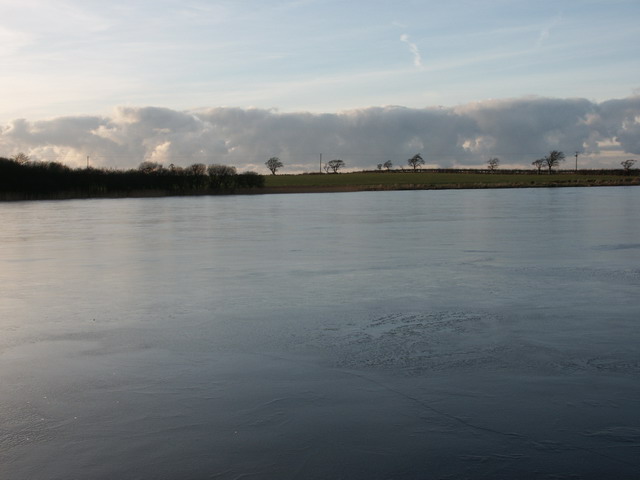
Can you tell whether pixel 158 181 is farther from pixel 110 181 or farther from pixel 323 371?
pixel 323 371

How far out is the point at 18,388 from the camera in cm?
512

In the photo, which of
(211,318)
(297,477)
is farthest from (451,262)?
(297,477)

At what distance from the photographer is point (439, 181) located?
8819cm

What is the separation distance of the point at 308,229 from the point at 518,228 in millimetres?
6513

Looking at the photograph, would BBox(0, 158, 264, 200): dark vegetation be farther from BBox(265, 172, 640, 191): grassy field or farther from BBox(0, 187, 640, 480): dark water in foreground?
BBox(0, 187, 640, 480): dark water in foreground

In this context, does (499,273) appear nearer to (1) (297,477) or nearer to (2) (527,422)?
(2) (527,422)

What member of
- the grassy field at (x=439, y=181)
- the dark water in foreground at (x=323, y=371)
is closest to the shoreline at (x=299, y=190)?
the grassy field at (x=439, y=181)

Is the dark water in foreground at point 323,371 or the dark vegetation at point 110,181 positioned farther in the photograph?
the dark vegetation at point 110,181

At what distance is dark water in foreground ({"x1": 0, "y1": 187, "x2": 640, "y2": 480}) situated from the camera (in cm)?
385

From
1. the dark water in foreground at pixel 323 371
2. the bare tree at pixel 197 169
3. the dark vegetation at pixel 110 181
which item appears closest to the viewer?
the dark water in foreground at pixel 323 371

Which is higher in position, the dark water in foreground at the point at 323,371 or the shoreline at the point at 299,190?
the shoreline at the point at 299,190

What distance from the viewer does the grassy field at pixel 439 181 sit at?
253 ft

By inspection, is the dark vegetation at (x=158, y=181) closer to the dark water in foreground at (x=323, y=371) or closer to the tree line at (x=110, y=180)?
the tree line at (x=110, y=180)

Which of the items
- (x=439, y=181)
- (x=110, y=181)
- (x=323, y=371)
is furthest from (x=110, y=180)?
(x=323, y=371)
